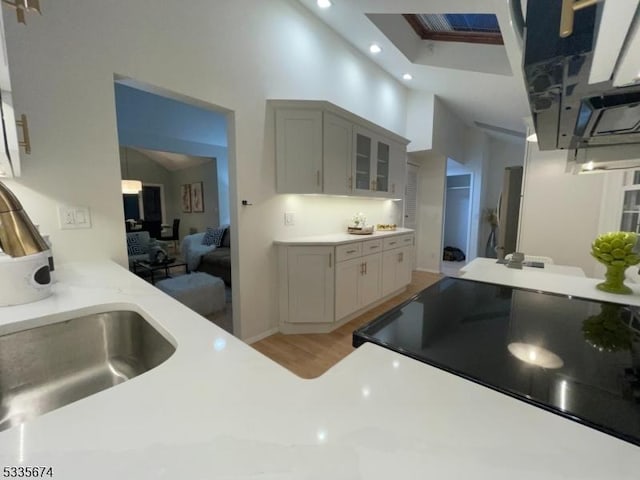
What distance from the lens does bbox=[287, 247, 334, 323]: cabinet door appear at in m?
2.69

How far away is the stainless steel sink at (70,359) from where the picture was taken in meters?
0.80

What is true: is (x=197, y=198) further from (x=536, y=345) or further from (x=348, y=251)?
(x=536, y=345)

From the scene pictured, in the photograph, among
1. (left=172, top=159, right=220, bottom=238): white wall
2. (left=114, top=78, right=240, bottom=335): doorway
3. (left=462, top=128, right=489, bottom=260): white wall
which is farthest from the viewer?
(left=172, top=159, right=220, bottom=238): white wall

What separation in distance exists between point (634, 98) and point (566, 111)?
0.14 metres

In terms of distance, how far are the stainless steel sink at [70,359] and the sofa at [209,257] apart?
3.24 m

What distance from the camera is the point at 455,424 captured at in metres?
0.46

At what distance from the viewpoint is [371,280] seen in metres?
3.32

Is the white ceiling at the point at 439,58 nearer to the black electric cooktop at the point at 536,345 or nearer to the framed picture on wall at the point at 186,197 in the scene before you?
the black electric cooktop at the point at 536,345

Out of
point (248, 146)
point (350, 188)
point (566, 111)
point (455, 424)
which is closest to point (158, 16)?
point (248, 146)

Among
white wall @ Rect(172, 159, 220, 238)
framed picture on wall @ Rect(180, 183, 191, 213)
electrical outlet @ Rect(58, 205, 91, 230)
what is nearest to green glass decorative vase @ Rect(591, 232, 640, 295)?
electrical outlet @ Rect(58, 205, 91, 230)

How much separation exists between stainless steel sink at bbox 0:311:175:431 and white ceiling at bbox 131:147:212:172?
6336 mm

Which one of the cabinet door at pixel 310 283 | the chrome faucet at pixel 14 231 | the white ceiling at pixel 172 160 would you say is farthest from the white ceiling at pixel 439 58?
the white ceiling at pixel 172 160

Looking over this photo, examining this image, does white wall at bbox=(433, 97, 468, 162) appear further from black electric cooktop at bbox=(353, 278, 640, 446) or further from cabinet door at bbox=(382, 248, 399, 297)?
black electric cooktop at bbox=(353, 278, 640, 446)

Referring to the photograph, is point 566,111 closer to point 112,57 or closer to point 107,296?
point 107,296
